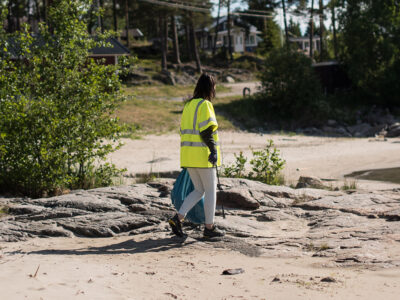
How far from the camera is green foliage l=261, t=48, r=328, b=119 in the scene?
31.0 metres

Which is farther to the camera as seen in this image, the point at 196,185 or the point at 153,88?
the point at 153,88

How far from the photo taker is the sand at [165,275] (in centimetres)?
485

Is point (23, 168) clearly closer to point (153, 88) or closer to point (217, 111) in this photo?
point (217, 111)

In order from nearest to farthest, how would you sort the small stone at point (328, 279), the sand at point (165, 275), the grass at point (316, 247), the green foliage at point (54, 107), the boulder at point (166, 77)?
the sand at point (165, 275) < the small stone at point (328, 279) < the grass at point (316, 247) < the green foliage at point (54, 107) < the boulder at point (166, 77)

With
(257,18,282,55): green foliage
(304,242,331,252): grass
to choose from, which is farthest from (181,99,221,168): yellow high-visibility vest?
(257,18,282,55): green foliage

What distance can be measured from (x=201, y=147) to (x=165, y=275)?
1.71 m

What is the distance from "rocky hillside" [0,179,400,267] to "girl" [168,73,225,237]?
1.66ft

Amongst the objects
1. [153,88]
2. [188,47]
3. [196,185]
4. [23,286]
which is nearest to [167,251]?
[196,185]

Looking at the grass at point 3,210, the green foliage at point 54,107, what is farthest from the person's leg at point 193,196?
the green foliage at point 54,107

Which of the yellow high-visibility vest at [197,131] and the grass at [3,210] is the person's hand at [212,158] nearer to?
the yellow high-visibility vest at [197,131]

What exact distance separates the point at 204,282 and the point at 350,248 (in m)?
1.98

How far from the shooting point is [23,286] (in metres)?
4.75

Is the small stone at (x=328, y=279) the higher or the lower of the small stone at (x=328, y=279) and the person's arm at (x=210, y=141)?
the lower

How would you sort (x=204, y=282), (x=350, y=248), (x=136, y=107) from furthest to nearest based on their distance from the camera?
(x=136, y=107), (x=350, y=248), (x=204, y=282)
